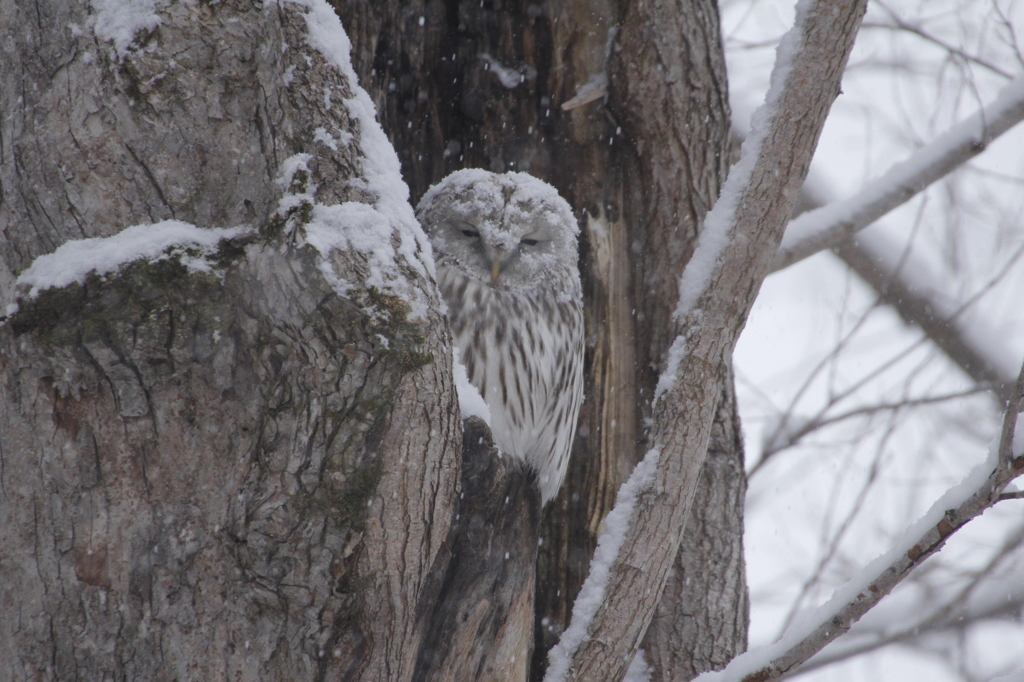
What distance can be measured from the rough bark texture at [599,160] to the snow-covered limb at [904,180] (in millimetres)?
1228

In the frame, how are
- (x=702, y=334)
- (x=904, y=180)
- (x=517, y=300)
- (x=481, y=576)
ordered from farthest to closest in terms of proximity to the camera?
(x=904, y=180)
(x=517, y=300)
(x=702, y=334)
(x=481, y=576)

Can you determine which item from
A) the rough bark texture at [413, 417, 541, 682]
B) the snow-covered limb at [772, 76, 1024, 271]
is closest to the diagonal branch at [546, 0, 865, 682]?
the rough bark texture at [413, 417, 541, 682]

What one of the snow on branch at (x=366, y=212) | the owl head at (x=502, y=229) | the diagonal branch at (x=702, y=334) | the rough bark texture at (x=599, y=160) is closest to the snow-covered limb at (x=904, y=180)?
the rough bark texture at (x=599, y=160)

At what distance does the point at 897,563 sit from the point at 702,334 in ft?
3.04

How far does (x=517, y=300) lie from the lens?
119 inches

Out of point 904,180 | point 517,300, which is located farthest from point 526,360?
point 904,180

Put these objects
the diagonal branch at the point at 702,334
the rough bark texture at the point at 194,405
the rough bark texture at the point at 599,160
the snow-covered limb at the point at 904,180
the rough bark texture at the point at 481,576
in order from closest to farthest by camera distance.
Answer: the rough bark texture at the point at 194,405 < the rough bark texture at the point at 481,576 < the diagonal branch at the point at 702,334 < the rough bark texture at the point at 599,160 < the snow-covered limb at the point at 904,180

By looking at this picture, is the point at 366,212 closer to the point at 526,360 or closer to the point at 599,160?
the point at 526,360

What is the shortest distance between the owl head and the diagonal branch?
2.19 feet

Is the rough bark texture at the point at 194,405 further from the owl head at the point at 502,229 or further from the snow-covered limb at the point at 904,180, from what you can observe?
the snow-covered limb at the point at 904,180

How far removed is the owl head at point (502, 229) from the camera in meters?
2.91

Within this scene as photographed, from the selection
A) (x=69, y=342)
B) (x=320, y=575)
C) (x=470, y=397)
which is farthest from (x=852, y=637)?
(x=69, y=342)

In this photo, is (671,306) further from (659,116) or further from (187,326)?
(187,326)

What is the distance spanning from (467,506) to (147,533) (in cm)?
65
